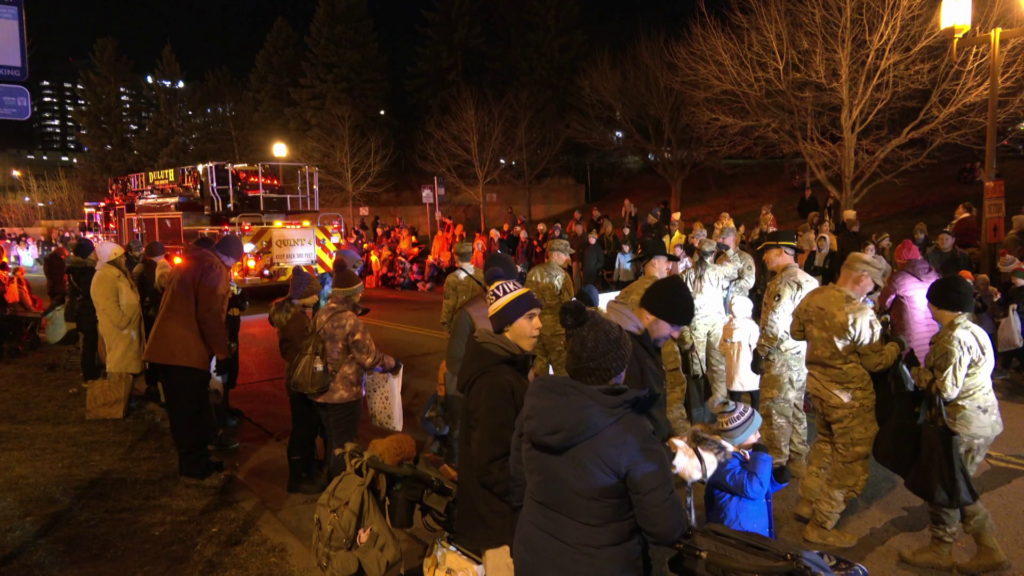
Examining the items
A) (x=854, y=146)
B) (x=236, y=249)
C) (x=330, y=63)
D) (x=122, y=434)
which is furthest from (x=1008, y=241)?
(x=330, y=63)

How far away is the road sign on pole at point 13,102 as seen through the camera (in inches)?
268

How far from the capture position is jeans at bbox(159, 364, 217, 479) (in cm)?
595

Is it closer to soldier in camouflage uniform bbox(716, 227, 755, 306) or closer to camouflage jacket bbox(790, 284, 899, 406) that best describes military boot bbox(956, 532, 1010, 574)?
camouflage jacket bbox(790, 284, 899, 406)

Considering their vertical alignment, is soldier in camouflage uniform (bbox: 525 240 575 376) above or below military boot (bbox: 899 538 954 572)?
above

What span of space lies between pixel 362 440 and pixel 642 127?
26.1 meters

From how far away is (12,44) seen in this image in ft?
22.4

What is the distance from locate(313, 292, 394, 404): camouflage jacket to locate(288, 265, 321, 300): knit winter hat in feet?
2.79

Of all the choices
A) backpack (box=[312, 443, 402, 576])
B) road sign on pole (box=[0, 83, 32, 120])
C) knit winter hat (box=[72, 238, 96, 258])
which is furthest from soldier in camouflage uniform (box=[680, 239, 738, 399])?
knit winter hat (box=[72, 238, 96, 258])

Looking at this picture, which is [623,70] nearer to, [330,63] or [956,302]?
[330,63]

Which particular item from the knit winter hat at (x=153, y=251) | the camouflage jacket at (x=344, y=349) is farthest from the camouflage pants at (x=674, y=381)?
the knit winter hat at (x=153, y=251)

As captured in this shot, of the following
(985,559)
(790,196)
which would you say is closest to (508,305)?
(985,559)

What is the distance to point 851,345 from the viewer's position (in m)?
4.61

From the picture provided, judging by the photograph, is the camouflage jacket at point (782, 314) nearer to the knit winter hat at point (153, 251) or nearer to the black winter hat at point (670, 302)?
the black winter hat at point (670, 302)

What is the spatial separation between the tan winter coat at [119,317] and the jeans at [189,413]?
5.27ft
